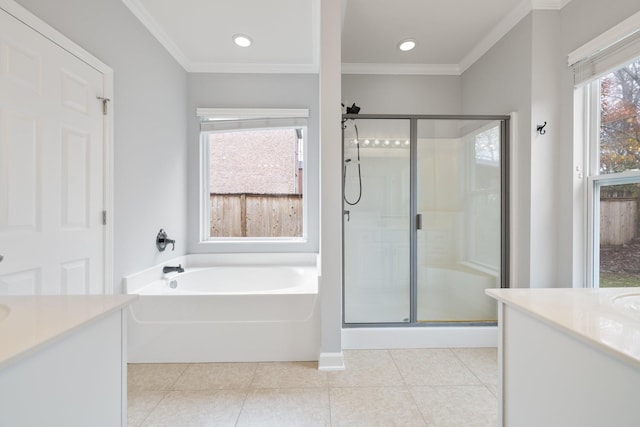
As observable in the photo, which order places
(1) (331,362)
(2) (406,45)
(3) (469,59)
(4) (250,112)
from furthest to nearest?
1. (4) (250,112)
2. (3) (469,59)
3. (2) (406,45)
4. (1) (331,362)

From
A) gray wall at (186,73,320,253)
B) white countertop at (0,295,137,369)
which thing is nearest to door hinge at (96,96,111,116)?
gray wall at (186,73,320,253)

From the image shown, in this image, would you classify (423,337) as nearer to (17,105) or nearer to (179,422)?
(179,422)

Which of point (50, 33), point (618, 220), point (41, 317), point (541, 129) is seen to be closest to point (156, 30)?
point (50, 33)

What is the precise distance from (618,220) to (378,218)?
4.95 ft

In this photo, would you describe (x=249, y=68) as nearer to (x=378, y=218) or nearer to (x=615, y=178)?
(x=378, y=218)

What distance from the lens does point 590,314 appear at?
817 mm

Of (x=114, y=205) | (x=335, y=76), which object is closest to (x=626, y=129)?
(x=335, y=76)

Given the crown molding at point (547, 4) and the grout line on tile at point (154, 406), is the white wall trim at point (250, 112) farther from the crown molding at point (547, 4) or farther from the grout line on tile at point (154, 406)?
the grout line on tile at point (154, 406)

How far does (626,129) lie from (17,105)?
3.26m

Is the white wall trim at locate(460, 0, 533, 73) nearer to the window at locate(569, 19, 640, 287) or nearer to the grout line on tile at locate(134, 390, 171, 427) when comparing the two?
the window at locate(569, 19, 640, 287)

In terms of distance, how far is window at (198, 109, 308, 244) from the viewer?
127 inches

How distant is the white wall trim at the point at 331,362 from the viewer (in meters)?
2.01

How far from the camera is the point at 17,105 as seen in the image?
1.40 meters

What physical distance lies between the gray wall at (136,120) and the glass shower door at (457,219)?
2.17 metres
